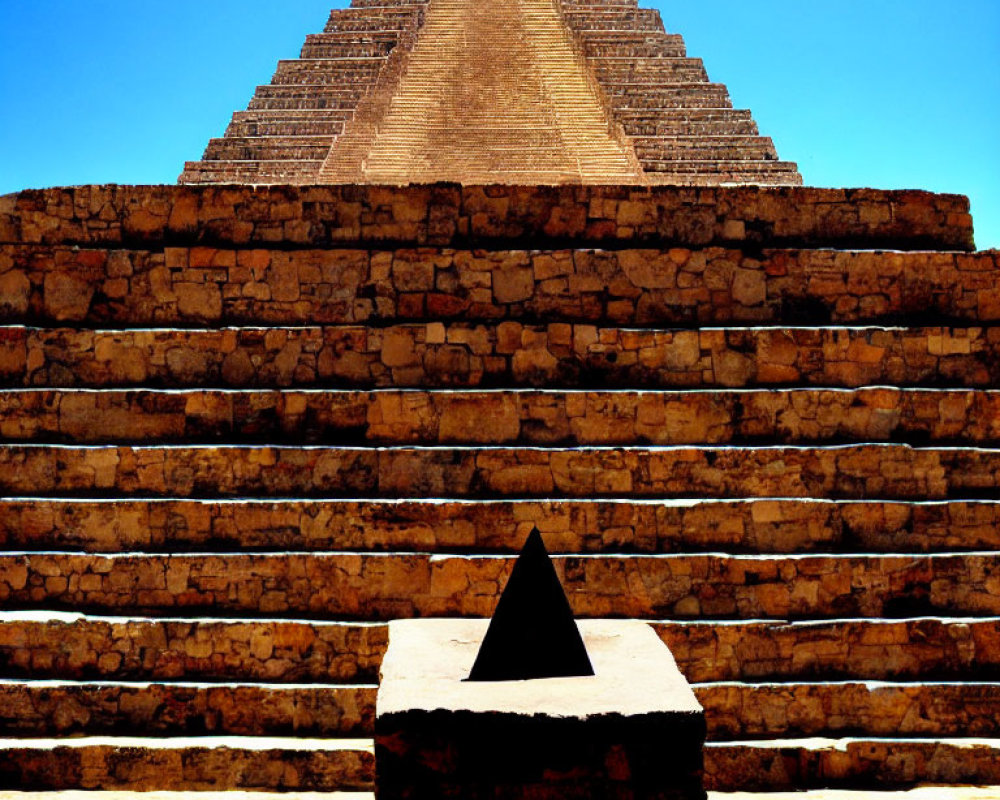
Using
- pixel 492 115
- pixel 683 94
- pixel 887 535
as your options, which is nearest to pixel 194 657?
pixel 887 535

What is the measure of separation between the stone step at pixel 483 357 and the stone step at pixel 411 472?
23.8 inches

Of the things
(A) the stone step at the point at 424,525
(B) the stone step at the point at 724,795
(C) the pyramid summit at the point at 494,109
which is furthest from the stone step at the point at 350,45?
(B) the stone step at the point at 724,795

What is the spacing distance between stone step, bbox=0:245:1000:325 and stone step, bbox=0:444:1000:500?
3.63ft

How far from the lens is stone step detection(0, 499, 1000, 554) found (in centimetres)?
671

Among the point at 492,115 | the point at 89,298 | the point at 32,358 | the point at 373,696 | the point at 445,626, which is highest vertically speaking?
the point at 492,115

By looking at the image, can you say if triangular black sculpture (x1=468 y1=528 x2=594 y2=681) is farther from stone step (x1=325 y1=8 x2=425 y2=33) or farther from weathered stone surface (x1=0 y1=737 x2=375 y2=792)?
stone step (x1=325 y1=8 x2=425 y2=33)

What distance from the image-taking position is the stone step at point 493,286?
24.7 ft

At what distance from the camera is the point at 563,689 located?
4160 millimetres

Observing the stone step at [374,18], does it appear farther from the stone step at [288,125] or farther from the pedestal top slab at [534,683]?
the pedestal top slab at [534,683]

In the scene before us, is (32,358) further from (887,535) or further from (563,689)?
(887,535)

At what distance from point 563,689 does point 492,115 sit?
1374cm

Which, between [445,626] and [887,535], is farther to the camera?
[887,535]

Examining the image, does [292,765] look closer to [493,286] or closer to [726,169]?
[493,286]

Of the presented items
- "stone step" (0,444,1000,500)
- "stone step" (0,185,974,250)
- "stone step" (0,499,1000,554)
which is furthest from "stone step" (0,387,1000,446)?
"stone step" (0,185,974,250)
